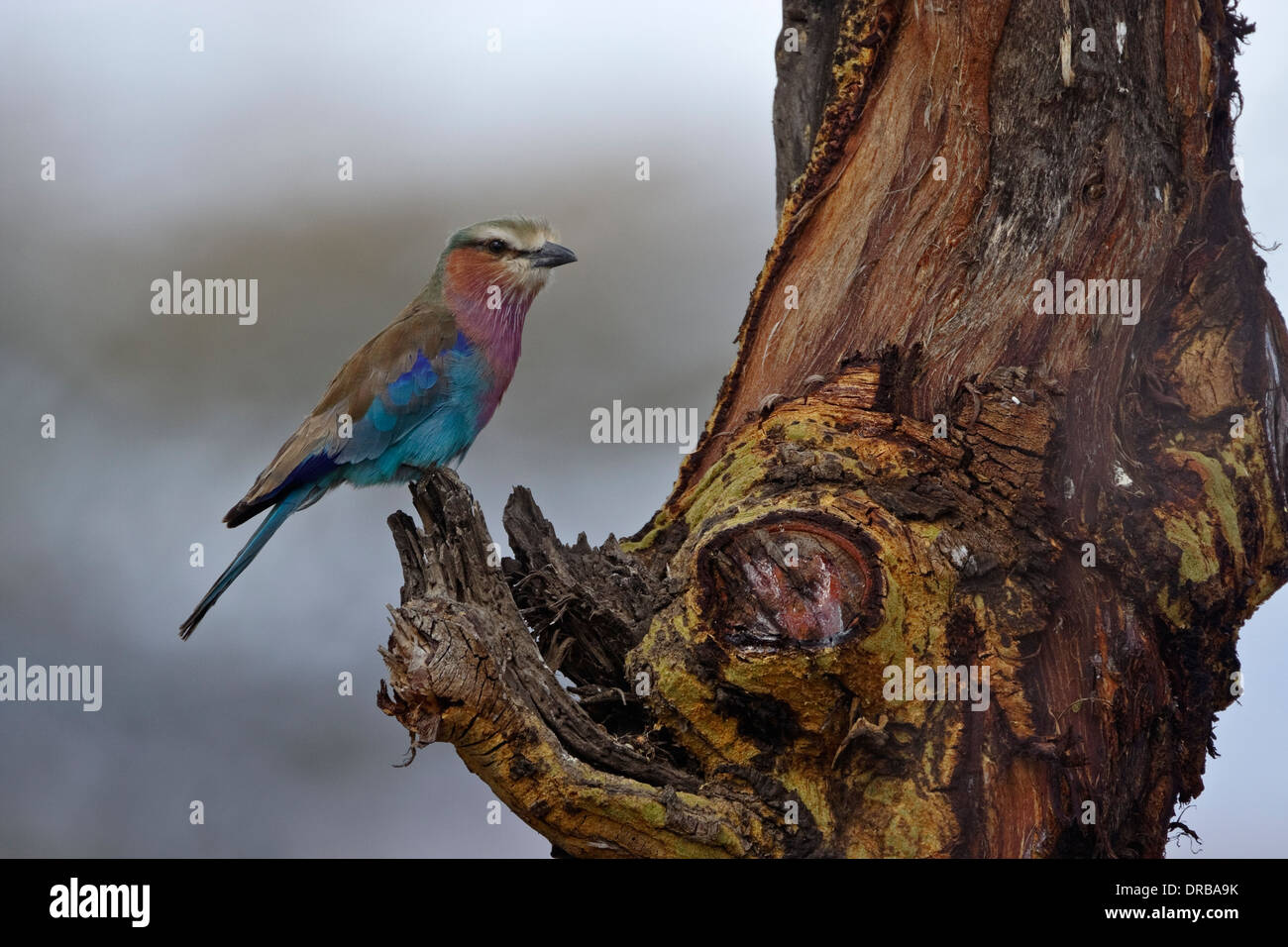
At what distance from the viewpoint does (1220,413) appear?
13.1ft

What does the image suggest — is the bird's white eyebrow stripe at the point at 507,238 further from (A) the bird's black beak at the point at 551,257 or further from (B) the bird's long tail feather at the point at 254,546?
(B) the bird's long tail feather at the point at 254,546

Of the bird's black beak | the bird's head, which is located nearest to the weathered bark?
the bird's black beak

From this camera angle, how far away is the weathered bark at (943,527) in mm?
3457

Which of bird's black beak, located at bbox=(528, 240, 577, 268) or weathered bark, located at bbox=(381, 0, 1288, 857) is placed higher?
bird's black beak, located at bbox=(528, 240, 577, 268)

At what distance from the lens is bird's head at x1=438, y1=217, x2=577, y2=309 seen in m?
5.34

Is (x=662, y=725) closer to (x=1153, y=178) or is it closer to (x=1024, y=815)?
(x=1024, y=815)

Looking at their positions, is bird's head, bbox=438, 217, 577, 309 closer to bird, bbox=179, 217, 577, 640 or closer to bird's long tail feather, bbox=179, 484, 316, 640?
bird, bbox=179, 217, 577, 640

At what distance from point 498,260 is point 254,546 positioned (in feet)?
5.58

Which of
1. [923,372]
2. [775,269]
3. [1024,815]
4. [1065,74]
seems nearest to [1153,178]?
[1065,74]

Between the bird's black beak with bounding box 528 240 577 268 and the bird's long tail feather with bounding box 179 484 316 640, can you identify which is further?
the bird's black beak with bounding box 528 240 577 268

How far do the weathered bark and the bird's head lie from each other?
140 centimetres

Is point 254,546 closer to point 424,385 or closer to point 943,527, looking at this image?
point 424,385

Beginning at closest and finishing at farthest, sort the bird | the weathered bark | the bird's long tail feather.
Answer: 1. the weathered bark
2. the bird's long tail feather
3. the bird

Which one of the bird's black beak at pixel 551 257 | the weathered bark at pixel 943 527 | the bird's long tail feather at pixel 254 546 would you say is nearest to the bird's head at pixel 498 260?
the bird's black beak at pixel 551 257
